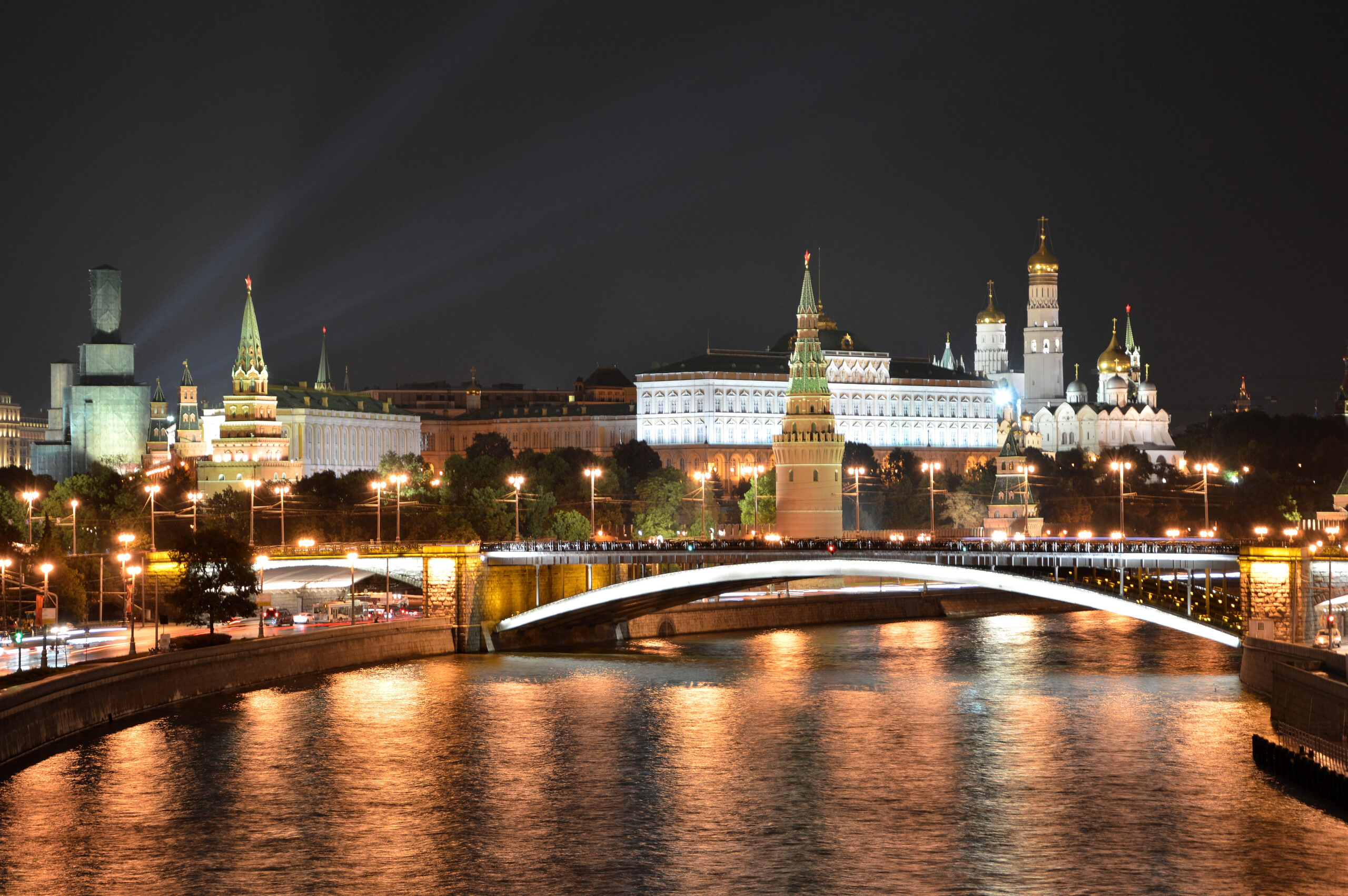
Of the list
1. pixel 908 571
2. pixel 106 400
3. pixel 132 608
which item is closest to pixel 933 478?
pixel 908 571

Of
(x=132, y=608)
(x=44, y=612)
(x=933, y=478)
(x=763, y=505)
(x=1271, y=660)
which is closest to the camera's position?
(x=1271, y=660)

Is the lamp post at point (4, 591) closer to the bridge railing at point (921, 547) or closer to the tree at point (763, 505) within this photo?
the bridge railing at point (921, 547)

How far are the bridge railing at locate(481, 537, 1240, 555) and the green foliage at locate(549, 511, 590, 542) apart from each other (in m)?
38.1

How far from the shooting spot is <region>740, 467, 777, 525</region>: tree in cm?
12705

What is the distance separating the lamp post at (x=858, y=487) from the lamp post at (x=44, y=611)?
57238mm

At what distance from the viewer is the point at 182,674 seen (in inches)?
2058

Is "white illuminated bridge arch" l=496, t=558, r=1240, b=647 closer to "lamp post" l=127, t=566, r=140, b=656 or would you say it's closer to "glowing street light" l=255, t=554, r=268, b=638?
"glowing street light" l=255, t=554, r=268, b=638

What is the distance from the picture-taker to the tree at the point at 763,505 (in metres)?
127

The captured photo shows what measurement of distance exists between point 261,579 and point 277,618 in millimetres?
2373

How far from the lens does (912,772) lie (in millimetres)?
44125

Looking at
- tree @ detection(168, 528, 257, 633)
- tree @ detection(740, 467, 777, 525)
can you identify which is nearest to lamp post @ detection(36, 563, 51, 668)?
tree @ detection(168, 528, 257, 633)

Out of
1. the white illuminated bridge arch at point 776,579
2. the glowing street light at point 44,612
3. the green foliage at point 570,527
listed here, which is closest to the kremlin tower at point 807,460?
the green foliage at point 570,527

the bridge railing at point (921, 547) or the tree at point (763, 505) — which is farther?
the tree at point (763, 505)

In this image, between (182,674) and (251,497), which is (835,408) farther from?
(182,674)
